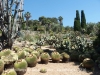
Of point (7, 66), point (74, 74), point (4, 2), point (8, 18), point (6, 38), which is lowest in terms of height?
point (74, 74)

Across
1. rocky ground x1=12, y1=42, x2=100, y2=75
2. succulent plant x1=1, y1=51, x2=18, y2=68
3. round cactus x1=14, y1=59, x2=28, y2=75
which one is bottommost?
rocky ground x1=12, y1=42, x2=100, y2=75

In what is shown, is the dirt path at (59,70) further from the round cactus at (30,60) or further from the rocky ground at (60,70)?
the round cactus at (30,60)

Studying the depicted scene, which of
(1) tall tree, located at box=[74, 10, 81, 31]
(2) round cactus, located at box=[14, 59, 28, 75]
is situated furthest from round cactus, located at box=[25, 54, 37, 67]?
(1) tall tree, located at box=[74, 10, 81, 31]

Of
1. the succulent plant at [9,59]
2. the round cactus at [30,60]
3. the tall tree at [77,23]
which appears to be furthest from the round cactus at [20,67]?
the tall tree at [77,23]

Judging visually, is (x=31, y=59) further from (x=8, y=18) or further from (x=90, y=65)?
(x=8, y=18)

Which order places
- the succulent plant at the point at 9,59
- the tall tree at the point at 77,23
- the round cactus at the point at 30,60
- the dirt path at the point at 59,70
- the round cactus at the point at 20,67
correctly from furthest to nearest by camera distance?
the tall tree at the point at 77,23
the round cactus at the point at 30,60
the dirt path at the point at 59,70
the succulent plant at the point at 9,59
the round cactus at the point at 20,67

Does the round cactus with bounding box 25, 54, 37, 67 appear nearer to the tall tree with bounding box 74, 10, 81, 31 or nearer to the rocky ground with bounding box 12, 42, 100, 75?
the rocky ground with bounding box 12, 42, 100, 75

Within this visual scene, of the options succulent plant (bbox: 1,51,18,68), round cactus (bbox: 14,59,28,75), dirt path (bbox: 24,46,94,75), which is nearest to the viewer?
round cactus (bbox: 14,59,28,75)

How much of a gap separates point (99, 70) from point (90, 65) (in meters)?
0.40

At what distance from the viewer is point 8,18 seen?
8.35m

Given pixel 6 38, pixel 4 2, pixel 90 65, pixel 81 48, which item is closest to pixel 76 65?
pixel 90 65

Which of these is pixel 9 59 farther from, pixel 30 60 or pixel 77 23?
pixel 77 23

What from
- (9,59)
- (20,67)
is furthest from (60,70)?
(9,59)

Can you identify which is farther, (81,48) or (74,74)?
(81,48)
